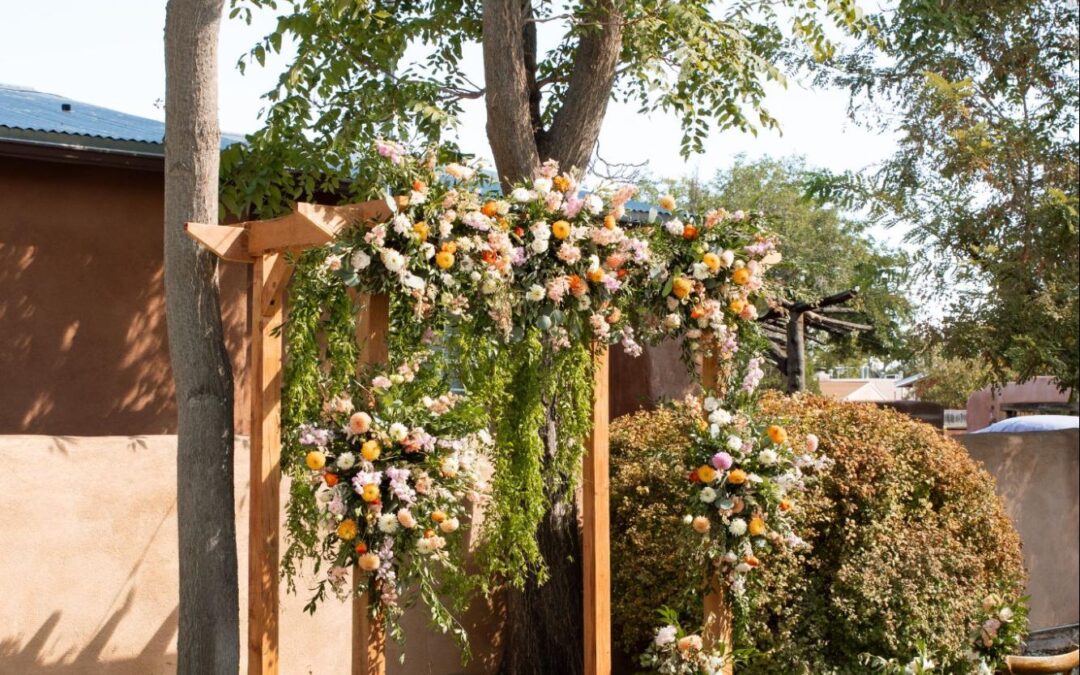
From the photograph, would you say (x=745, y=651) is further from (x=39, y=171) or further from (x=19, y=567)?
(x=39, y=171)

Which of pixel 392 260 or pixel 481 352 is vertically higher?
pixel 392 260

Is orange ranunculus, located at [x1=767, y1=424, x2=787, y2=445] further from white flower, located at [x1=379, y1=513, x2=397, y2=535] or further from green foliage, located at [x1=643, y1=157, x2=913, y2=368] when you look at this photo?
green foliage, located at [x1=643, y1=157, x2=913, y2=368]

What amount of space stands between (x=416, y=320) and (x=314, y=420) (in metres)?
0.71

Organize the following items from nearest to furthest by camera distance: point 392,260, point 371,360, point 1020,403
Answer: point 392,260
point 371,360
point 1020,403

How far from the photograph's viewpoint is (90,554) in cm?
592

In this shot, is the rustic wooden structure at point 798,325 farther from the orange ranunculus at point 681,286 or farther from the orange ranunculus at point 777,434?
the orange ranunculus at point 681,286

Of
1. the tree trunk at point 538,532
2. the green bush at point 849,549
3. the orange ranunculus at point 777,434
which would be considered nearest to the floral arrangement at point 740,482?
the orange ranunculus at point 777,434

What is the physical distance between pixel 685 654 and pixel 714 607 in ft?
0.99

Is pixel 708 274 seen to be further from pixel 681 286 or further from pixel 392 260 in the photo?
pixel 392 260

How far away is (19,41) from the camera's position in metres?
11.4

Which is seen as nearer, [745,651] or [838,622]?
[745,651]

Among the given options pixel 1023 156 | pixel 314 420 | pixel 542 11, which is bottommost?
pixel 314 420

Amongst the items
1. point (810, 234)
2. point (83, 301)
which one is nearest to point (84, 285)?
point (83, 301)

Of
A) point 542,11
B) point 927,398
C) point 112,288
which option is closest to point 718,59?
point 542,11
